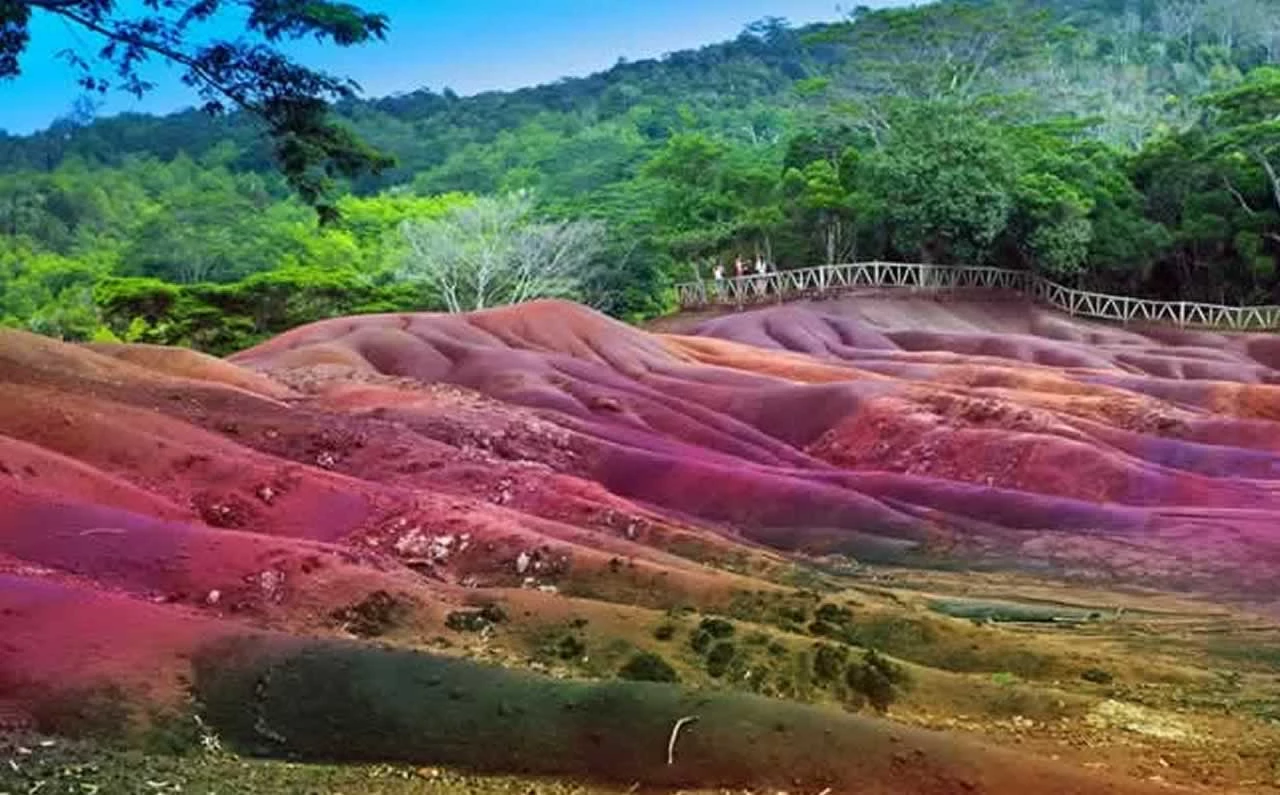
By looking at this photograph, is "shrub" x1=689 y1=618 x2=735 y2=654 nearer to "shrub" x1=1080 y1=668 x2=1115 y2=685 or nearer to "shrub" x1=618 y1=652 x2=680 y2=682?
"shrub" x1=618 y1=652 x2=680 y2=682

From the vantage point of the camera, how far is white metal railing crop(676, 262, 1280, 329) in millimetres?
68062

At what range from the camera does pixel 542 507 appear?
27000 millimetres

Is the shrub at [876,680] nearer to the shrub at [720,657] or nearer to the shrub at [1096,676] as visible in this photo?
the shrub at [720,657]

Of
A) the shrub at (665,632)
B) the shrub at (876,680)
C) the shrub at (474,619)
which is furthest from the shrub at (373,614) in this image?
the shrub at (876,680)

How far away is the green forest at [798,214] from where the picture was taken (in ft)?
216

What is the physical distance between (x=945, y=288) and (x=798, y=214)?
7.48m

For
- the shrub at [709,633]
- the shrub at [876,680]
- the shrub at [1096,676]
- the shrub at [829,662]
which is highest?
the shrub at [709,633]

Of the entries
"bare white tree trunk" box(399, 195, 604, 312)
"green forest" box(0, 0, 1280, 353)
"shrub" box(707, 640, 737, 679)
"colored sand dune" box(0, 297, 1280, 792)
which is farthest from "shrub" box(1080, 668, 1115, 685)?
"bare white tree trunk" box(399, 195, 604, 312)

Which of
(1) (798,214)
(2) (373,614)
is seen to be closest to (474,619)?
(2) (373,614)

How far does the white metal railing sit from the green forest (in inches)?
38.3

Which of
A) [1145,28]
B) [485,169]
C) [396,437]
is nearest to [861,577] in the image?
[396,437]

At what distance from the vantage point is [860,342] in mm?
60688

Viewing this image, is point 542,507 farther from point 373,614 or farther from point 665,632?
point 665,632

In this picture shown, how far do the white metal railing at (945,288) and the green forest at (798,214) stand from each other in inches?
38.3
